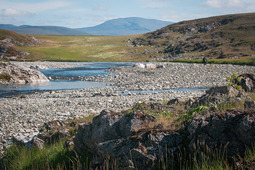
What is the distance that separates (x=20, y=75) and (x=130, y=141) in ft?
117

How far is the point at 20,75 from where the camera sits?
36438 millimetres

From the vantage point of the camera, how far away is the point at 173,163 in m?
4.68

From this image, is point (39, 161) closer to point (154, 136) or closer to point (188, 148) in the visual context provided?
point (154, 136)

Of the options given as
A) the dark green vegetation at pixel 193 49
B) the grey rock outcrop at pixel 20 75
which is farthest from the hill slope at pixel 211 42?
the grey rock outcrop at pixel 20 75

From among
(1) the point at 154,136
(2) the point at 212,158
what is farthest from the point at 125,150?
(2) the point at 212,158

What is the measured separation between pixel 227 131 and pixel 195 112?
2432 mm

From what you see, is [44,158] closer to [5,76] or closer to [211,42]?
[5,76]

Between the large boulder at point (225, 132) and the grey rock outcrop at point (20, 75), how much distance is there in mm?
34593

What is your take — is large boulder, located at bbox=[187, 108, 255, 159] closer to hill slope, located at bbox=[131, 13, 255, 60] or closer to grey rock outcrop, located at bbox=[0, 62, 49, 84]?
grey rock outcrop, located at bbox=[0, 62, 49, 84]

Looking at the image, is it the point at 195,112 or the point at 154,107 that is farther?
the point at 154,107

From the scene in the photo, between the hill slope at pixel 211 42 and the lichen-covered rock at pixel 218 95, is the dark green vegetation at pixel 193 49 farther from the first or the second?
the lichen-covered rock at pixel 218 95

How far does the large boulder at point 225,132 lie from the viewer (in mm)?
4246

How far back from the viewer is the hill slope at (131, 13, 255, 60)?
75.9 m

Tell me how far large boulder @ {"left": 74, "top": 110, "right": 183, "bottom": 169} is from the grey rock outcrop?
32620mm
